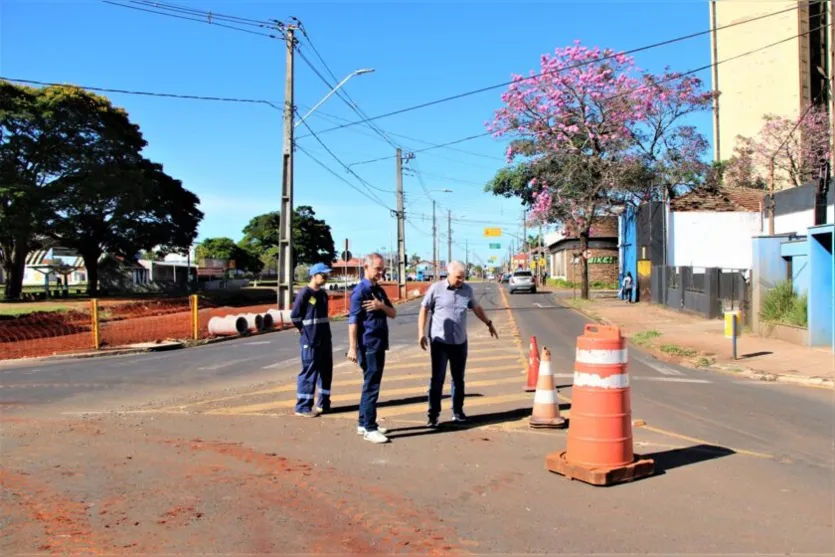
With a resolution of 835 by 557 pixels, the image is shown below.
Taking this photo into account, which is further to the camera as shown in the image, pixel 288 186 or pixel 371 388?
pixel 288 186

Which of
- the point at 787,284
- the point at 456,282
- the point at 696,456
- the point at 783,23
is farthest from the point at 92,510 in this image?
the point at 783,23

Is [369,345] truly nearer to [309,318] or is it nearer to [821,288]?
[309,318]

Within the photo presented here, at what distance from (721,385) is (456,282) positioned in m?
5.59

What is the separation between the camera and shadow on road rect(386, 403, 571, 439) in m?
6.70

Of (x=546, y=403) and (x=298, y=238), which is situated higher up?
(x=298, y=238)

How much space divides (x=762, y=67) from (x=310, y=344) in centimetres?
5052

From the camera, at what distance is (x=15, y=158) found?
36.7 meters

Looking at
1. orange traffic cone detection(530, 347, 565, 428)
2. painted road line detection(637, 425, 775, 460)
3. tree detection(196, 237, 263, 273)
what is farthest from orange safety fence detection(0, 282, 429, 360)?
tree detection(196, 237, 263, 273)

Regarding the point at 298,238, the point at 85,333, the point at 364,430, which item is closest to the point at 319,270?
the point at 364,430

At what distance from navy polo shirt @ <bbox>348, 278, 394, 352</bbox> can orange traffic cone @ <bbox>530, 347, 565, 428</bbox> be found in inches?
65.8

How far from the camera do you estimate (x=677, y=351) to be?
14.2 meters

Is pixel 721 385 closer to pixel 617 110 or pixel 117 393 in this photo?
pixel 117 393

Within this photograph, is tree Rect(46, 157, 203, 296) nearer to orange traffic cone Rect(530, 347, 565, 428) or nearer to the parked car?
the parked car

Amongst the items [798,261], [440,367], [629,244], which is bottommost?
[440,367]
